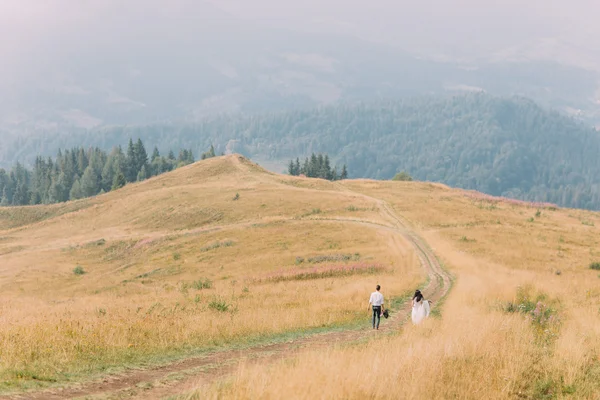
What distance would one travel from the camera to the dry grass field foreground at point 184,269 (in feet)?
55.7

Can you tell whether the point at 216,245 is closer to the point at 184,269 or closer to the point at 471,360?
the point at 184,269

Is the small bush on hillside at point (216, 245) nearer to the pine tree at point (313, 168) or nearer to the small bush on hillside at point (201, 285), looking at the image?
the small bush on hillside at point (201, 285)

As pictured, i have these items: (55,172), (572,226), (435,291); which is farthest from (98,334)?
(55,172)

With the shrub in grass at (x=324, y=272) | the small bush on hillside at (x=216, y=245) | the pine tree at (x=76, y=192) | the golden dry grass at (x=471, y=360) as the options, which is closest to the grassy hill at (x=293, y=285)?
the golden dry grass at (x=471, y=360)

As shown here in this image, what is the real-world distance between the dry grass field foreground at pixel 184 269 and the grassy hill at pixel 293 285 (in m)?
0.15

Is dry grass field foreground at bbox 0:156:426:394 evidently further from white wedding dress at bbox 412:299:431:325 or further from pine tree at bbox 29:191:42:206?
pine tree at bbox 29:191:42:206

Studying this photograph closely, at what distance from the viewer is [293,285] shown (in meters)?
38.8

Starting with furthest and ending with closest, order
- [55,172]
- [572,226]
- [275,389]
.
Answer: [55,172], [572,226], [275,389]

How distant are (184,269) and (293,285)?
18853 mm

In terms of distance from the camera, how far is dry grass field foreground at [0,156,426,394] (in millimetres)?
16984

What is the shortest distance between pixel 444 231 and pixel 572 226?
20993mm

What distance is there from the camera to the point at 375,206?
3024 inches

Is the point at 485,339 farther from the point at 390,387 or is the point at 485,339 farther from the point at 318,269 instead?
the point at 318,269

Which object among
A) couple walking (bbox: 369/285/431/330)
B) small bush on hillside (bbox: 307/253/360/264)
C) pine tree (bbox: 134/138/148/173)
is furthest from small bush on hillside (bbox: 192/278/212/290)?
pine tree (bbox: 134/138/148/173)
